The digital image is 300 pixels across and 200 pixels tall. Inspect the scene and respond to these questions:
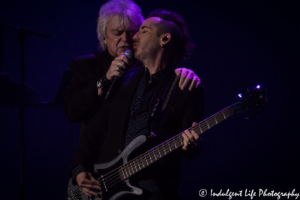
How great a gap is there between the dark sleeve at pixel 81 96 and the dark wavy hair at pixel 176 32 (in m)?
0.67

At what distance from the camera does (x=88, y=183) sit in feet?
5.80

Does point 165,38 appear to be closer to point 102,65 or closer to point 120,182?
point 102,65

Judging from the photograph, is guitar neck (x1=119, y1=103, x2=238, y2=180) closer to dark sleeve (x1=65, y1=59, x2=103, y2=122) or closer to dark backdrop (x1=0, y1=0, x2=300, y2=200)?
dark sleeve (x1=65, y1=59, x2=103, y2=122)

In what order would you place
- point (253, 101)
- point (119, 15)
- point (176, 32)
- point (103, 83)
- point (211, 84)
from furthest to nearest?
point (211, 84) < point (119, 15) < point (176, 32) < point (103, 83) < point (253, 101)

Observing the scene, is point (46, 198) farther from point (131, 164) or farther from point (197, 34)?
point (197, 34)

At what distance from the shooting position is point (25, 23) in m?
3.72

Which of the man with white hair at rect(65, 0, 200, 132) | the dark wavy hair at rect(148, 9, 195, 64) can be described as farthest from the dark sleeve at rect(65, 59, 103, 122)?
the dark wavy hair at rect(148, 9, 195, 64)

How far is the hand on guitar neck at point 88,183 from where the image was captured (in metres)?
1.75

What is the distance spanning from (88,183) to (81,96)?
61cm

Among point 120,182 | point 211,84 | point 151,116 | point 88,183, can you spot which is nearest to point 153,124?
point 151,116

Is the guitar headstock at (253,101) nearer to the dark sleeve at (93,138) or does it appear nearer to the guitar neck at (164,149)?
the guitar neck at (164,149)

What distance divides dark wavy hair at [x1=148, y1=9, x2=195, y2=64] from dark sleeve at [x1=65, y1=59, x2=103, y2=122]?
674mm

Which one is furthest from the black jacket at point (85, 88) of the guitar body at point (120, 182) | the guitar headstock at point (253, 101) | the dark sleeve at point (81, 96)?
the guitar headstock at point (253, 101)

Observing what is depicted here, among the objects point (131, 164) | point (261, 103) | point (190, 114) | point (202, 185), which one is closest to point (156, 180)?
point (131, 164)
